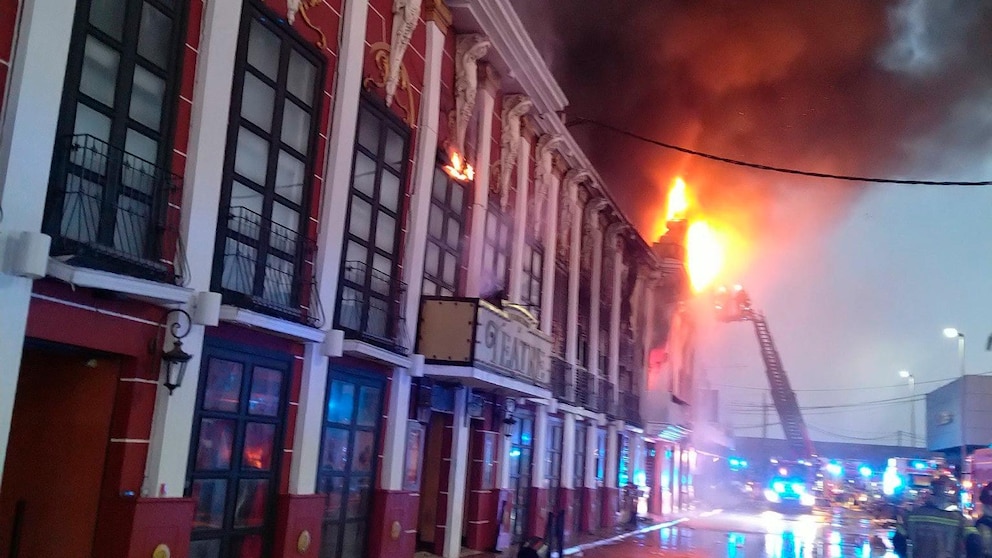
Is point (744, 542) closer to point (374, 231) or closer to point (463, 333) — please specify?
point (463, 333)

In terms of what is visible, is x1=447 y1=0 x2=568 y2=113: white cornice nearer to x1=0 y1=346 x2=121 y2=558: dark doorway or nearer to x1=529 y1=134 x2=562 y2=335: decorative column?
x1=529 y1=134 x2=562 y2=335: decorative column

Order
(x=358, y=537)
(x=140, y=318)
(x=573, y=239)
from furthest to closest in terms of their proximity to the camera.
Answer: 1. (x=573, y=239)
2. (x=358, y=537)
3. (x=140, y=318)

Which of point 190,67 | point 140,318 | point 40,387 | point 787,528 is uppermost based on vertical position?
point 190,67

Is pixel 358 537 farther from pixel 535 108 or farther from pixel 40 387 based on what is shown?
pixel 535 108

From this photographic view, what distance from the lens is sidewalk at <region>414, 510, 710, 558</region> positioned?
54.6 ft

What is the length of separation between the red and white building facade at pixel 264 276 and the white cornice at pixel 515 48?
2.7 inches

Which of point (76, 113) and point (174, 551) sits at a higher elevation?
point (76, 113)

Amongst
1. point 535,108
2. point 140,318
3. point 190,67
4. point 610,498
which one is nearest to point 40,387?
point 140,318

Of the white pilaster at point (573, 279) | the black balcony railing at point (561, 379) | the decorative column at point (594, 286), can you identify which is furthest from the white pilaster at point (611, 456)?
the black balcony railing at point (561, 379)

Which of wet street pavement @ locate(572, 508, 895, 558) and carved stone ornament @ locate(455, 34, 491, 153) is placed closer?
carved stone ornament @ locate(455, 34, 491, 153)

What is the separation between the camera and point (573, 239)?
2370 centimetres

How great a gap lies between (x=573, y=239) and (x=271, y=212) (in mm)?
14058

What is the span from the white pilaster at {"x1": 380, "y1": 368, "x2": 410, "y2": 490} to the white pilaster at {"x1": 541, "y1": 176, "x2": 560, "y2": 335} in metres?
7.60

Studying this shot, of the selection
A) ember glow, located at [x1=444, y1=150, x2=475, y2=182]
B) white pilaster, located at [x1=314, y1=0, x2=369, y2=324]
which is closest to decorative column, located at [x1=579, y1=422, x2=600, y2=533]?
ember glow, located at [x1=444, y1=150, x2=475, y2=182]
